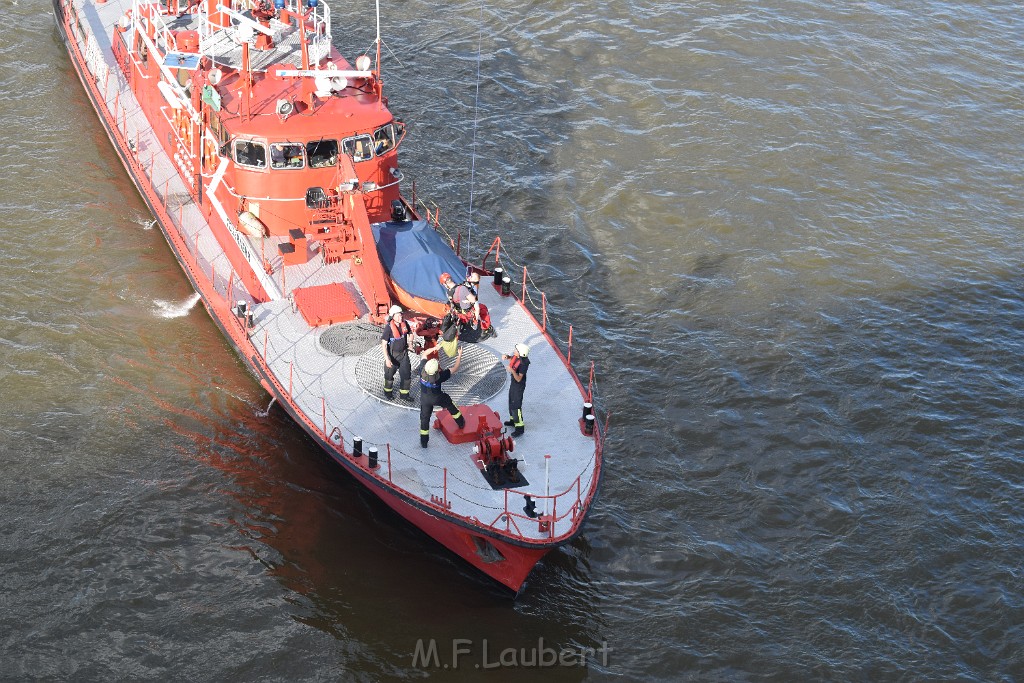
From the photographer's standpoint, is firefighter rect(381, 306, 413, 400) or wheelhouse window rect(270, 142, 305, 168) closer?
firefighter rect(381, 306, 413, 400)

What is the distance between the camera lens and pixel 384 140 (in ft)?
83.2

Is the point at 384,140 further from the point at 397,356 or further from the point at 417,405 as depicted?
the point at 417,405

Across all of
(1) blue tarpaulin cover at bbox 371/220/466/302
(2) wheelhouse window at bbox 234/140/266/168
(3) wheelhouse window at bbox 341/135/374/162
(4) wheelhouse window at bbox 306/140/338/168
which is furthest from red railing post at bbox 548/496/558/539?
(2) wheelhouse window at bbox 234/140/266/168

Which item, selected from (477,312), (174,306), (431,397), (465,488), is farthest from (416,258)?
(174,306)

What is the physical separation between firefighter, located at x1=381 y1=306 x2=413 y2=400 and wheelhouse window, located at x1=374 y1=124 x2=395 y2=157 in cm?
430

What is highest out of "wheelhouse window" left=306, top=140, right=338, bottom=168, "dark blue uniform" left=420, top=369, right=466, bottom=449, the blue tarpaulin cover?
"wheelhouse window" left=306, top=140, right=338, bottom=168

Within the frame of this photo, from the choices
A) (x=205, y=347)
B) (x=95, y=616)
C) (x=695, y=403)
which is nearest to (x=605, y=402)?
(x=695, y=403)

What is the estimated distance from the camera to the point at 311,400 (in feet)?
74.7

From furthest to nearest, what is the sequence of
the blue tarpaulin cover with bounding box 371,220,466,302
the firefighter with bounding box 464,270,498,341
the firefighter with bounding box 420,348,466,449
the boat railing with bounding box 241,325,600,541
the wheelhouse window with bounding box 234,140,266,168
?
the wheelhouse window with bounding box 234,140,266,168 < the blue tarpaulin cover with bounding box 371,220,466,302 < the firefighter with bounding box 464,270,498,341 < the firefighter with bounding box 420,348,466,449 < the boat railing with bounding box 241,325,600,541

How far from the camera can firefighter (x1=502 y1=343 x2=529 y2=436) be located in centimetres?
2156

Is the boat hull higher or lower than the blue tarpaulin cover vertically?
lower

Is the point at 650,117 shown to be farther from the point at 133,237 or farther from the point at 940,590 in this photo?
the point at 940,590

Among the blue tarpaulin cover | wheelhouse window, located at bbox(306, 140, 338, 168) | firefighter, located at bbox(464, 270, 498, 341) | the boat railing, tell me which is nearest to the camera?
the boat railing

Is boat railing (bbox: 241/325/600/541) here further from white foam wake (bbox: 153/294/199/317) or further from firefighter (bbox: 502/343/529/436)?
white foam wake (bbox: 153/294/199/317)
